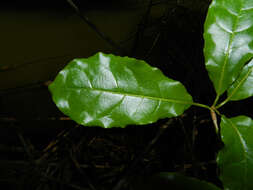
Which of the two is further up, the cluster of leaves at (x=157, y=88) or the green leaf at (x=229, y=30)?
the green leaf at (x=229, y=30)

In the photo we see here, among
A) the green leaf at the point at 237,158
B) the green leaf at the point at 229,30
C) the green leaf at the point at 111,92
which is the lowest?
the green leaf at the point at 237,158

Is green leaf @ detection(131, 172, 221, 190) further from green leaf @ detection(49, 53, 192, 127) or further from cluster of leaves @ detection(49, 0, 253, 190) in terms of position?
green leaf @ detection(49, 53, 192, 127)

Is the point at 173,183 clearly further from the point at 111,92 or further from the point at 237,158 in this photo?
the point at 111,92

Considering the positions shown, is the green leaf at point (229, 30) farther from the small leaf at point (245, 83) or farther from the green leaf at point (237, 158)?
the green leaf at point (237, 158)

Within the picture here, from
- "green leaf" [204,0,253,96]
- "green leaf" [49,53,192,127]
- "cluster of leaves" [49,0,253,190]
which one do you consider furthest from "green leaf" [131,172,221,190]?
"green leaf" [204,0,253,96]

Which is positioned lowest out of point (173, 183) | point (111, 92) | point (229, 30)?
point (173, 183)

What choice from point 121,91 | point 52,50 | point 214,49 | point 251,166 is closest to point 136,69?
point 121,91

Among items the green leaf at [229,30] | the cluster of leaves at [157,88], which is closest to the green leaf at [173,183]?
the cluster of leaves at [157,88]

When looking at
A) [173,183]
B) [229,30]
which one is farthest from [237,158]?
[229,30]
